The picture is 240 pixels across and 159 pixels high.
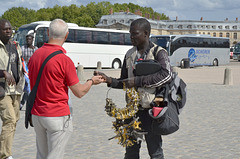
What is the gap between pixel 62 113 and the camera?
3.49 meters

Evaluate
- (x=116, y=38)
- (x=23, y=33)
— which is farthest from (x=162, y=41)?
(x=23, y=33)

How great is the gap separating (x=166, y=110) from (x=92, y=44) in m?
29.1

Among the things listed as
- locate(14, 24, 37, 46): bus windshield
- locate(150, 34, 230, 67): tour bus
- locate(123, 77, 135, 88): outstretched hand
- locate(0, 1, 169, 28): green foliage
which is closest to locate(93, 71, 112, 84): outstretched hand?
locate(123, 77, 135, 88): outstretched hand

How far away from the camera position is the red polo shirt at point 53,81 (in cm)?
339

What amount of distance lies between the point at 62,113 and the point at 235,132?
4816 mm

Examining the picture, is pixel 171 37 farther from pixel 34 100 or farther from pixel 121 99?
pixel 34 100

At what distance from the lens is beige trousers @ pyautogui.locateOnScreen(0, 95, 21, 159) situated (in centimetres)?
521

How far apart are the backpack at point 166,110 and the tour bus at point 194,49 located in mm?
33309

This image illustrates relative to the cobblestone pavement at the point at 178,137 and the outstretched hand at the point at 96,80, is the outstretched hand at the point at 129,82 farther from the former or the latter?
the cobblestone pavement at the point at 178,137

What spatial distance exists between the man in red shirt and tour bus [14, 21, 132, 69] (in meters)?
26.0

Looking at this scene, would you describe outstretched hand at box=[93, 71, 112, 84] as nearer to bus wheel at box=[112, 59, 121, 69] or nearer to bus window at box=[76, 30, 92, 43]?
bus window at box=[76, 30, 92, 43]

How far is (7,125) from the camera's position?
5.25m

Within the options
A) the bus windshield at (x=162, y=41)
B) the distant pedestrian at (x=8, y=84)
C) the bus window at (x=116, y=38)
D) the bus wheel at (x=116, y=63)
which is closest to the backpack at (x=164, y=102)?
the distant pedestrian at (x=8, y=84)

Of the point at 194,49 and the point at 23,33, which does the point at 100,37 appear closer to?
the point at 23,33
